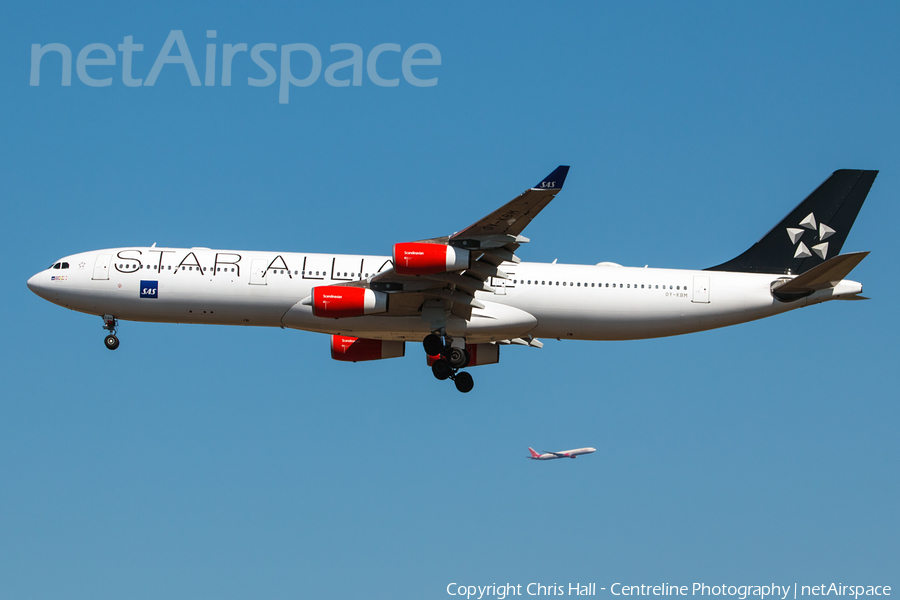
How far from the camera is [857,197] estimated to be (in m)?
40.7

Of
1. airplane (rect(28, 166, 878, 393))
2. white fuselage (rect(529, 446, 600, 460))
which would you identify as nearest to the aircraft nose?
airplane (rect(28, 166, 878, 393))

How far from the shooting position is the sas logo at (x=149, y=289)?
1507 inches

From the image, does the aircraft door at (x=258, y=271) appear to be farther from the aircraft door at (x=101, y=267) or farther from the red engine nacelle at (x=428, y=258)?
the red engine nacelle at (x=428, y=258)

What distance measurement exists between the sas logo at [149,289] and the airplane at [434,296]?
4 cm

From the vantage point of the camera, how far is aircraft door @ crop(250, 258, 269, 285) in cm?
3778

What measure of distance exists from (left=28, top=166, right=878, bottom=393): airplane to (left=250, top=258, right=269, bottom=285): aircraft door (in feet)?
0.13

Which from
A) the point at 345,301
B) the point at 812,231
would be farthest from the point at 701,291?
the point at 345,301

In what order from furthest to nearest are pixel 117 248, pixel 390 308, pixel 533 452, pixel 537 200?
pixel 533 452 < pixel 117 248 < pixel 390 308 < pixel 537 200

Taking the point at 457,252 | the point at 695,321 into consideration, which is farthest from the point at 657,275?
the point at 457,252

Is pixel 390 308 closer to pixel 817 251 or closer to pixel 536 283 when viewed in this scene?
pixel 536 283

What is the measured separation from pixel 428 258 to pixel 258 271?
850 cm

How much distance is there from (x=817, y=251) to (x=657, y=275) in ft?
23.8

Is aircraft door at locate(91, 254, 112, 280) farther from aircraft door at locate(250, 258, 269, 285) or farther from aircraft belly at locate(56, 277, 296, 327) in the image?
aircraft door at locate(250, 258, 269, 285)

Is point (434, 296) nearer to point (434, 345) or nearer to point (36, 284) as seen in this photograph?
point (434, 345)
